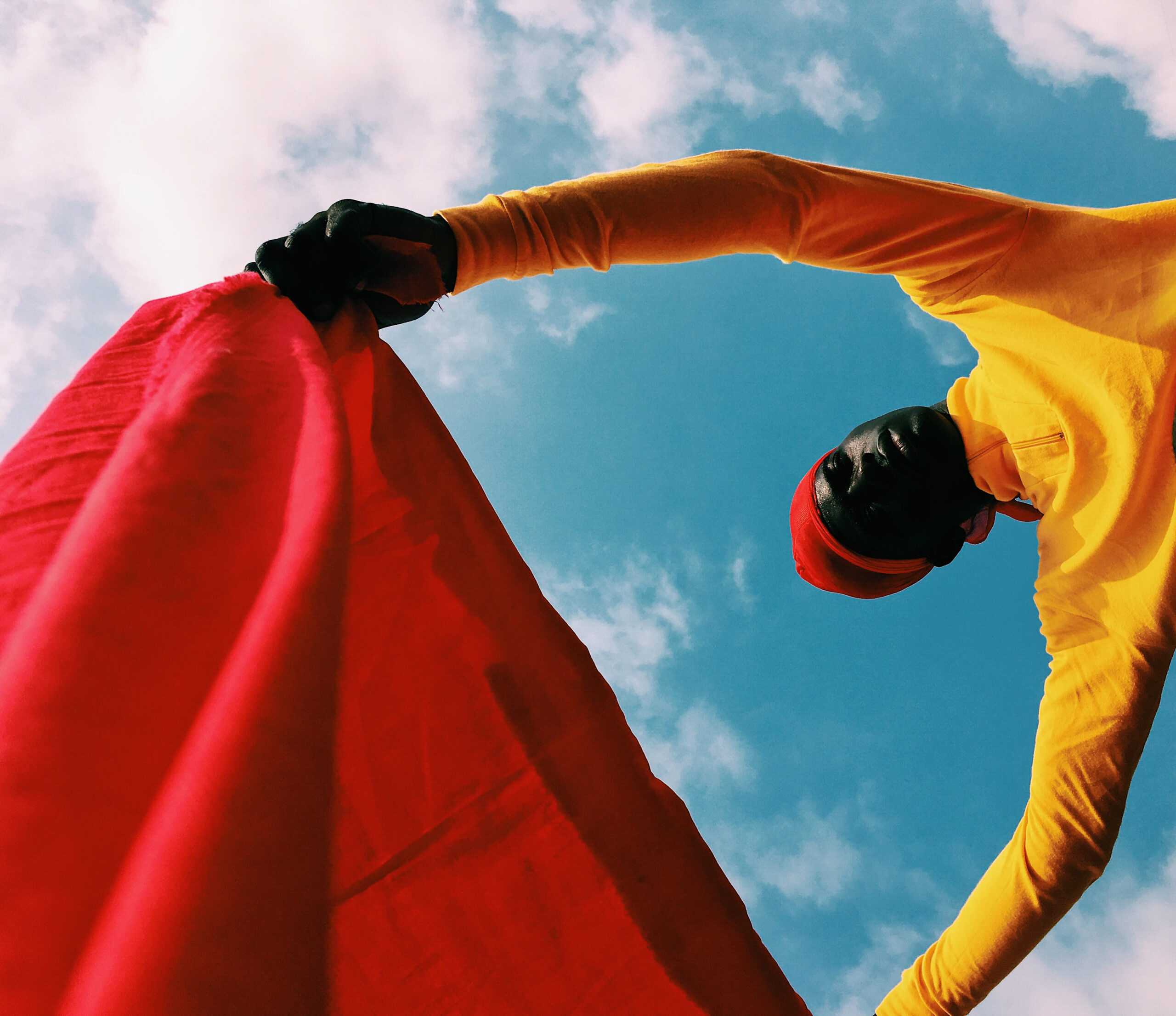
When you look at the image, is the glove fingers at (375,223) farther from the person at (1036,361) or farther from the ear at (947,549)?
the ear at (947,549)

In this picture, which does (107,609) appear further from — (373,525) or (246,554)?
(373,525)

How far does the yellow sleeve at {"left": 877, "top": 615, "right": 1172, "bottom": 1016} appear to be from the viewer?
110cm

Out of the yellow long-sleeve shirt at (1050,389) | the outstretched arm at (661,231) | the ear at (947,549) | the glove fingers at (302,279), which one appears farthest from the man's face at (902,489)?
the glove fingers at (302,279)

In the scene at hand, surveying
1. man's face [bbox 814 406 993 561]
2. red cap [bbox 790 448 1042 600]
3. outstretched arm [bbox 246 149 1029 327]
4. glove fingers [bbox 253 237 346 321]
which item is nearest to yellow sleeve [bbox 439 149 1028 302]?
outstretched arm [bbox 246 149 1029 327]

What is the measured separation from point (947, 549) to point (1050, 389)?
1.41 ft

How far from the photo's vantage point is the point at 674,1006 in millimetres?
656

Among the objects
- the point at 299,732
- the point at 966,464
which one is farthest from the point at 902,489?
the point at 299,732

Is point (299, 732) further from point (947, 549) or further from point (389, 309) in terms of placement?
point (947, 549)

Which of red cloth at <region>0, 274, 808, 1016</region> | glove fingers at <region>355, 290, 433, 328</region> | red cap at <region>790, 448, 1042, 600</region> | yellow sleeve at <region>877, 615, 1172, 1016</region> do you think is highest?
glove fingers at <region>355, 290, 433, 328</region>

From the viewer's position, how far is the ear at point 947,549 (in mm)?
1469

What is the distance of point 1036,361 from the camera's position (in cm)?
116

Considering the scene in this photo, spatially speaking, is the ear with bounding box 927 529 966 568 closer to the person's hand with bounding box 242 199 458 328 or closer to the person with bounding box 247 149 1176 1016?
the person with bounding box 247 149 1176 1016

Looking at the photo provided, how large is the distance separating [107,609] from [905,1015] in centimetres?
127

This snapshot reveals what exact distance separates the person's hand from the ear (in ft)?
3.51
